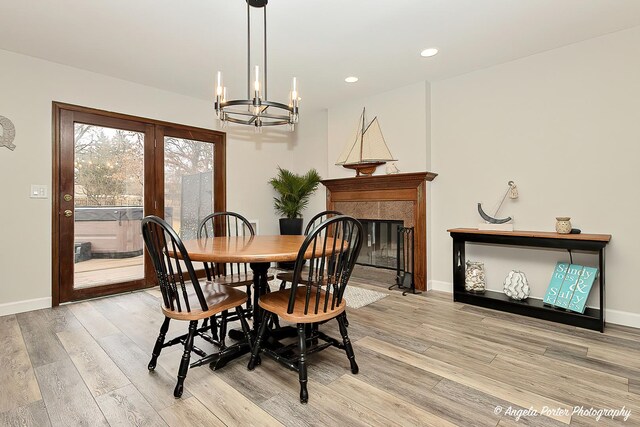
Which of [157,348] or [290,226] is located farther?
[290,226]

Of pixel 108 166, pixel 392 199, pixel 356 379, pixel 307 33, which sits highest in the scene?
pixel 307 33

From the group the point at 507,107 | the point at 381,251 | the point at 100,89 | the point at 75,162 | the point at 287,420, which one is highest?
the point at 100,89

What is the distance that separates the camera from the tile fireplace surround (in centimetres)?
381

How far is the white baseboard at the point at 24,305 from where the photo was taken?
119 inches

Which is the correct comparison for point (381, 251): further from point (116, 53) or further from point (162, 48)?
point (116, 53)

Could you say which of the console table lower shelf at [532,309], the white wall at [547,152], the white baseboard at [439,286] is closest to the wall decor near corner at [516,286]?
the console table lower shelf at [532,309]

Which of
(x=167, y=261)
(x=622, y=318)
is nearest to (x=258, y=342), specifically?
(x=167, y=261)

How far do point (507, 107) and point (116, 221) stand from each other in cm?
441

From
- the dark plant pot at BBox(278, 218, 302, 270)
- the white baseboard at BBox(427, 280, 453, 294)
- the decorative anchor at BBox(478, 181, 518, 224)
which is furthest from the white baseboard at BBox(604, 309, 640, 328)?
the dark plant pot at BBox(278, 218, 302, 270)

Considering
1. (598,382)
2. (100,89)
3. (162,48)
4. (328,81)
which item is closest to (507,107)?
(328,81)

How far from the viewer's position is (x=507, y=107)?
3320mm

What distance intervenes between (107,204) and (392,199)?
331 cm

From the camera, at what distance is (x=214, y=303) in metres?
1.87

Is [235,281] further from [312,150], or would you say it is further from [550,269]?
[312,150]
